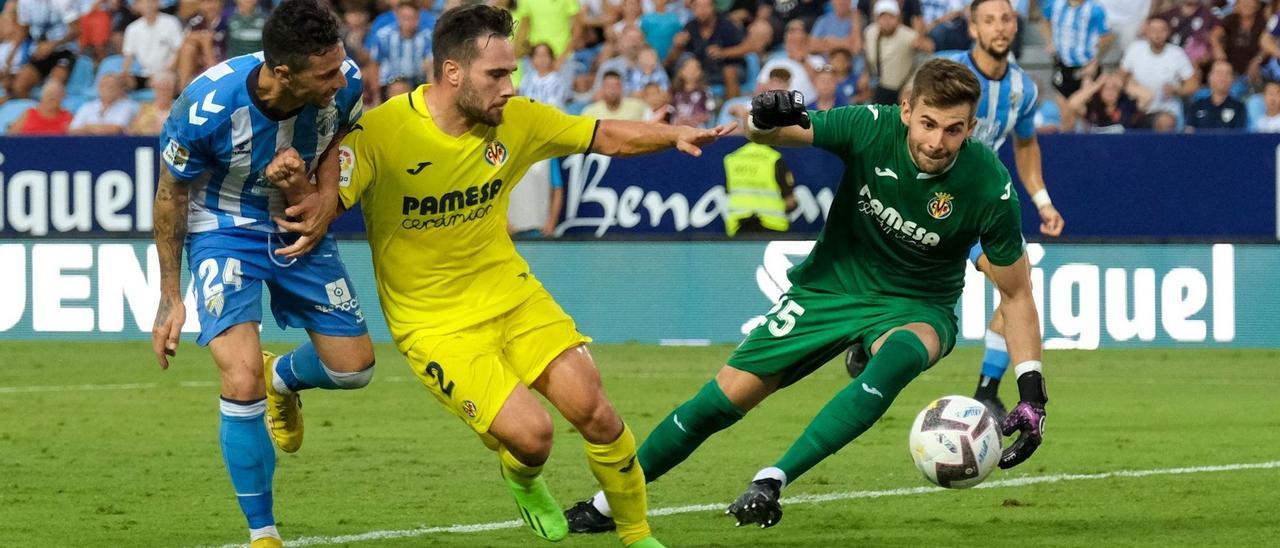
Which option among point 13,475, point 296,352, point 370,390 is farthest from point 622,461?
point 370,390

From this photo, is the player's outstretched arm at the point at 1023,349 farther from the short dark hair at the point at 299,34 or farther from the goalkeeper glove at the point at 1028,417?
the short dark hair at the point at 299,34

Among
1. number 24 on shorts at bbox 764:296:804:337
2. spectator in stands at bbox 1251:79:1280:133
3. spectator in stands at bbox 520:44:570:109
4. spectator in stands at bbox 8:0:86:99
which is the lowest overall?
spectator in stands at bbox 8:0:86:99

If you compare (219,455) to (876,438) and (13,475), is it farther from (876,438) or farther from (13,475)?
(876,438)

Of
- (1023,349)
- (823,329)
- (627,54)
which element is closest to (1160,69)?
(627,54)

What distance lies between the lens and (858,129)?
291 inches

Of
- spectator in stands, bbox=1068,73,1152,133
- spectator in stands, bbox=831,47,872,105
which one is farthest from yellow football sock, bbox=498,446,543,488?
spectator in stands, bbox=1068,73,1152,133

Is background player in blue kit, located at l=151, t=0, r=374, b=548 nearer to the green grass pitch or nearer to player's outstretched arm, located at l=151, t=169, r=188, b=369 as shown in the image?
player's outstretched arm, located at l=151, t=169, r=188, b=369

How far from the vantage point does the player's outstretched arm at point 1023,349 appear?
7.50 metres

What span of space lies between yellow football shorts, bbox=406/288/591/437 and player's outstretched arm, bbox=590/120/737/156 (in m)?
0.62

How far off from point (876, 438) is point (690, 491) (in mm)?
2234

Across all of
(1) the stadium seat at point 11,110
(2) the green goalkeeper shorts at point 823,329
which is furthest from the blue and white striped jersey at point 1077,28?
(2) the green goalkeeper shorts at point 823,329

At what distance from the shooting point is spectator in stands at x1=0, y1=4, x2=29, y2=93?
20.0m

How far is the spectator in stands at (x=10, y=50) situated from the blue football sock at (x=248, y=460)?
46.6 ft

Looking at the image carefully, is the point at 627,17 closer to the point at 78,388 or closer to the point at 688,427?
the point at 78,388
